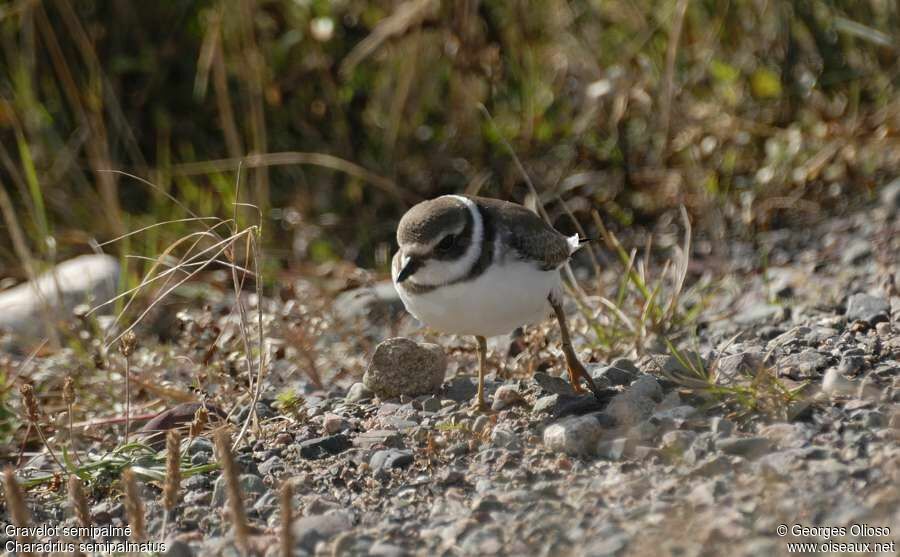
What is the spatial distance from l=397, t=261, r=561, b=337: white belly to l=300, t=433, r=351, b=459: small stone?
0.54 metres

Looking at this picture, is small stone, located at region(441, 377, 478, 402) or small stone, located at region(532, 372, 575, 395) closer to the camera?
small stone, located at region(532, 372, 575, 395)

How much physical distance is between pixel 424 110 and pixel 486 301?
3358 mm

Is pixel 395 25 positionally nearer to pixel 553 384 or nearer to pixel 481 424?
pixel 553 384

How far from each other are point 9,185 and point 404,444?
438 centimetres

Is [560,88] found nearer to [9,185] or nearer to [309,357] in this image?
[309,357]

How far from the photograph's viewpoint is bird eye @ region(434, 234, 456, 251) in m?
4.13

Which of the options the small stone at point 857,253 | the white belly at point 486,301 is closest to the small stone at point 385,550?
the white belly at point 486,301

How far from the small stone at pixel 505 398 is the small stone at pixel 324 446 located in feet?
1.97

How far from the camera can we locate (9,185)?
7285 mm

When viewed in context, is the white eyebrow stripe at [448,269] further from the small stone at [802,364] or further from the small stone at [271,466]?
the small stone at [802,364]

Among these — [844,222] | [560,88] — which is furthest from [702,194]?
[560,88]

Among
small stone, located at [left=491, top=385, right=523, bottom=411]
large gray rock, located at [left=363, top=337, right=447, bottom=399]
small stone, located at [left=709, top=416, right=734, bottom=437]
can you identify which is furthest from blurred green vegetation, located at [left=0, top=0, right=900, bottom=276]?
small stone, located at [left=709, top=416, right=734, bottom=437]

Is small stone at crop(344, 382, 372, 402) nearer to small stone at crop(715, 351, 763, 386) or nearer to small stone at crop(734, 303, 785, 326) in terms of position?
small stone at crop(715, 351, 763, 386)

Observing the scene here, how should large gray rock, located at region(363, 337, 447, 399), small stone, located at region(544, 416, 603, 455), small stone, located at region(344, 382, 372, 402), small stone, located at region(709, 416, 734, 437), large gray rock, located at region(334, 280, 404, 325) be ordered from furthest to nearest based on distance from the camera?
large gray rock, located at region(334, 280, 404, 325)
small stone, located at region(344, 382, 372, 402)
large gray rock, located at region(363, 337, 447, 399)
small stone, located at region(544, 416, 603, 455)
small stone, located at region(709, 416, 734, 437)
